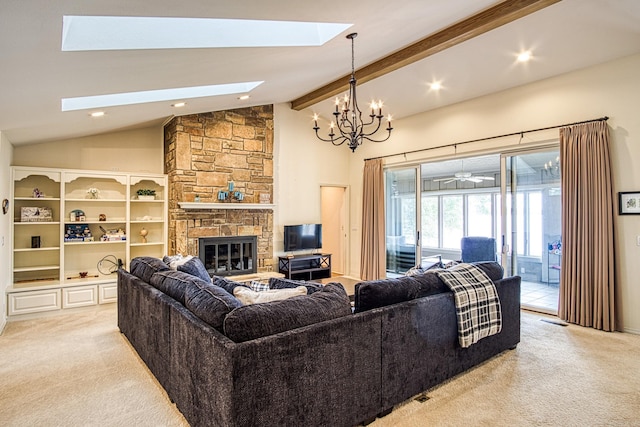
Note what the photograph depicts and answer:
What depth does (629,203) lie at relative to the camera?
4059mm

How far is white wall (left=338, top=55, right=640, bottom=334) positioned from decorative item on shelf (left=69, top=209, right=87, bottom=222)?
18.5ft

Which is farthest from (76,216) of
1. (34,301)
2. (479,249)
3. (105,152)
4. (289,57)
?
(479,249)

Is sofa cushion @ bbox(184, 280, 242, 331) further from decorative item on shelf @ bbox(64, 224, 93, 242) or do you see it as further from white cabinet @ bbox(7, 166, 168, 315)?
decorative item on shelf @ bbox(64, 224, 93, 242)

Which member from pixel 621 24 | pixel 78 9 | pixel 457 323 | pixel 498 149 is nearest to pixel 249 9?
pixel 78 9

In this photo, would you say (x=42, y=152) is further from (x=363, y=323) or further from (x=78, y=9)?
(x=363, y=323)

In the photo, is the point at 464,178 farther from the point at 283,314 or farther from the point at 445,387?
the point at 283,314

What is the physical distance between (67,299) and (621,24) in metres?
7.25

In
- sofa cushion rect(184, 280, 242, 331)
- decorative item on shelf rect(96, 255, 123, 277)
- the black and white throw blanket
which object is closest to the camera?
sofa cushion rect(184, 280, 242, 331)

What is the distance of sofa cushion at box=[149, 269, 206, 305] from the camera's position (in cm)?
258

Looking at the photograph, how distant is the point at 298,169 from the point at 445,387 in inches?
203

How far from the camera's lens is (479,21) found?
374 centimetres

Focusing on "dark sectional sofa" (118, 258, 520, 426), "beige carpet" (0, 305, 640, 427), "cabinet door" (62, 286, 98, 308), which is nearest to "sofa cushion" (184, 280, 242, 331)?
"dark sectional sofa" (118, 258, 520, 426)

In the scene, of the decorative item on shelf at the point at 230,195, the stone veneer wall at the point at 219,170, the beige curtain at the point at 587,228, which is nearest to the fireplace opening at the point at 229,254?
the stone veneer wall at the point at 219,170

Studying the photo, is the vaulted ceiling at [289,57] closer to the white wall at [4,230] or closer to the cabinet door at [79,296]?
the white wall at [4,230]
